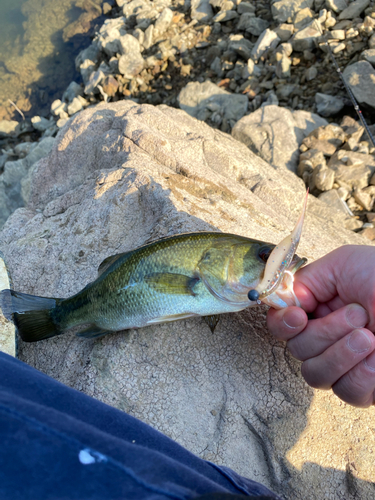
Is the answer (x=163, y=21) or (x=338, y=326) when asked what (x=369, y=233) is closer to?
(x=338, y=326)

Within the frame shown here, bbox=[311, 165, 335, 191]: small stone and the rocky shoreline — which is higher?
the rocky shoreline

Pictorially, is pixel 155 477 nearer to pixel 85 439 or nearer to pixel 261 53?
pixel 85 439

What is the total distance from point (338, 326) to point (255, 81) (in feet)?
22.7

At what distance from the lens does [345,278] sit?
7.87 feet

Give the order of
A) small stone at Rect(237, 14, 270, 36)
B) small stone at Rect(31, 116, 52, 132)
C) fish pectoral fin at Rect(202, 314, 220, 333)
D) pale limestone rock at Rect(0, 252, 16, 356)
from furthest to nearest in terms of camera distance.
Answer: small stone at Rect(31, 116, 52, 132) < small stone at Rect(237, 14, 270, 36) < pale limestone rock at Rect(0, 252, 16, 356) < fish pectoral fin at Rect(202, 314, 220, 333)

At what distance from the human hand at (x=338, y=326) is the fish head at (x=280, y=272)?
134 millimetres

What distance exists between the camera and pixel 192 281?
2.28 metres

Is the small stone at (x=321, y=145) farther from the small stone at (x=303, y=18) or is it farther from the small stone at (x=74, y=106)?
the small stone at (x=74, y=106)

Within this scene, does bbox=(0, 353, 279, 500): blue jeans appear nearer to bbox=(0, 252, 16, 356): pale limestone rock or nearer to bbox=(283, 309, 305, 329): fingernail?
bbox=(283, 309, 305, 329): fingernail

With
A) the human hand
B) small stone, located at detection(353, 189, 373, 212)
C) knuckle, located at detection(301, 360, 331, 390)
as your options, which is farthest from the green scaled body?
small stone, located at detection(353, 189, 373, 212)

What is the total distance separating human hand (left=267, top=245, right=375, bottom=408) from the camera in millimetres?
2127

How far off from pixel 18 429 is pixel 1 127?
10618mm

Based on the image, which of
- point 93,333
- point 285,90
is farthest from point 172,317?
point 285,90

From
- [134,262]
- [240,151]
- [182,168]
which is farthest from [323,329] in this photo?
[240,151]
